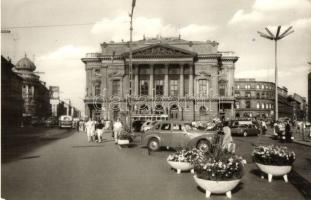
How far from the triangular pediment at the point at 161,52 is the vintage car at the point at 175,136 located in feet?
163

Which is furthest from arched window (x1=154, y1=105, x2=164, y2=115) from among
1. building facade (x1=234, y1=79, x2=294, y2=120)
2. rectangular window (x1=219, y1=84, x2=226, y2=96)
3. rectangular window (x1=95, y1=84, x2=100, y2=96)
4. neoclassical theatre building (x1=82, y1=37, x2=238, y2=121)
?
building facade (x1=234, y1=79, x2=294, y2=120)

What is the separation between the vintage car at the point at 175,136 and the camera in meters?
21.0

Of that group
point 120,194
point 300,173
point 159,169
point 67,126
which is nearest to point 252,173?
point 300,173

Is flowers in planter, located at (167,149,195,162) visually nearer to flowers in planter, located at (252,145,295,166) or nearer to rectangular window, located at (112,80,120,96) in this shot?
flowers in planter, located at (252,145,295,166)

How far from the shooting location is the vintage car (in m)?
21.0

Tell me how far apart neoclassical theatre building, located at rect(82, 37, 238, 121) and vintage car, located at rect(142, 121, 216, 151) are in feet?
155

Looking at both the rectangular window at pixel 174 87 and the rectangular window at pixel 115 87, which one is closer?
the rectangular window at pixel 174 87

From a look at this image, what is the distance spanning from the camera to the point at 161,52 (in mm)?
71812

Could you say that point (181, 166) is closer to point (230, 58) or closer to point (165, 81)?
point (165, 81)

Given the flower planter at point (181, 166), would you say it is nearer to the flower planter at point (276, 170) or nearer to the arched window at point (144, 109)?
the flower planter at point (276, 170)

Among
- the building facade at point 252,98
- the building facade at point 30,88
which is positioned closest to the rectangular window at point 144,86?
the building facade at point 30,88

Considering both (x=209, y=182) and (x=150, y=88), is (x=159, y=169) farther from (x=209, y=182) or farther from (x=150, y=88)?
(x=150, y=88)

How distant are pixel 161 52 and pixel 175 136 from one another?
51031 millimetres

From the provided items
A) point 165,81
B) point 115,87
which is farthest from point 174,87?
point 115,87
